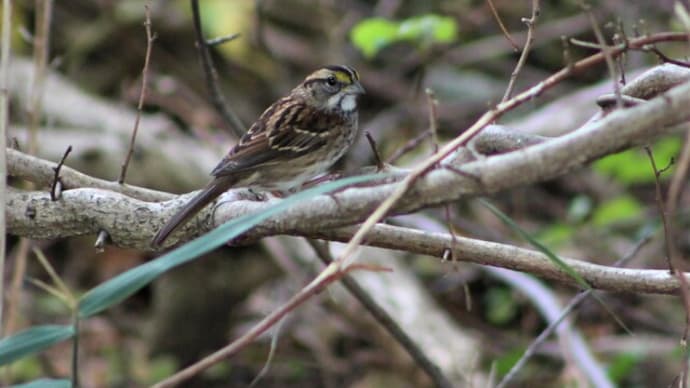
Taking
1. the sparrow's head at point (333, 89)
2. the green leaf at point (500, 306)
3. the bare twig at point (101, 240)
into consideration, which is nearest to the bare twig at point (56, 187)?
the bare twig at point (101, 240)

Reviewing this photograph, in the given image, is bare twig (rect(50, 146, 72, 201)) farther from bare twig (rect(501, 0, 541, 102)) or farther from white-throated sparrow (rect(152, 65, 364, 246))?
bare twig (rect(501, 0, 541, 102))

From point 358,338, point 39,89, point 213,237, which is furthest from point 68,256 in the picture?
point 213,237

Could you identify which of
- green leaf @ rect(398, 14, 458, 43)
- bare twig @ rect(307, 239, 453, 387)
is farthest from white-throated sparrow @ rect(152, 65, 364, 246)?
green leaf @ rect(398, 14, 458, 43)

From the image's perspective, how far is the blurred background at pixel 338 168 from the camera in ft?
19.6

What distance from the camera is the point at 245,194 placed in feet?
11.5

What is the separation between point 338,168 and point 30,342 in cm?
466

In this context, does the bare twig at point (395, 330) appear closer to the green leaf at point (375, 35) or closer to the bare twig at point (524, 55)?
the green leaf at point (375, 35)

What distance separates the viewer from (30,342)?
1885 mm

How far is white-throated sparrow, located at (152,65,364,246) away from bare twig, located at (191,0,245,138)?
0.18 meters

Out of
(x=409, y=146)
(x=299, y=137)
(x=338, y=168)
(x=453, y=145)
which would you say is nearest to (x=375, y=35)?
(x=299, y=137)

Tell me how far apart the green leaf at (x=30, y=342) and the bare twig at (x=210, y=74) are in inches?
84.2

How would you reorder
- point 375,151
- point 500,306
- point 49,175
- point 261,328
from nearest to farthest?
point 261,328
point 375,151
point 49,175
point 500,306

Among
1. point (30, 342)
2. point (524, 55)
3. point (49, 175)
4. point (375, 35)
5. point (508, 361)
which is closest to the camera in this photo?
point (30, 342)

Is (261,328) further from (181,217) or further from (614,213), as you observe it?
(614,213)
